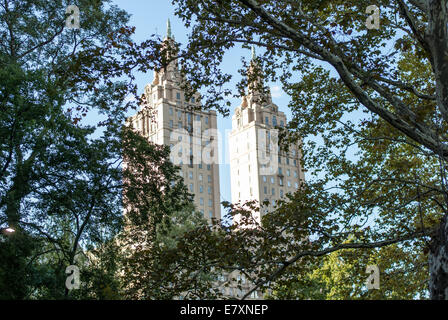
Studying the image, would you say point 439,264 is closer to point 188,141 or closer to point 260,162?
point 188,141

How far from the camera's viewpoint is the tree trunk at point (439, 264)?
9.16m

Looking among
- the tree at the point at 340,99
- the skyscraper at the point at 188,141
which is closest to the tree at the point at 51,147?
the tree at the point at 340,99

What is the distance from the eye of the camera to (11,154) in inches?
636

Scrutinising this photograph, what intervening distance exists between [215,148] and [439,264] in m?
95.5

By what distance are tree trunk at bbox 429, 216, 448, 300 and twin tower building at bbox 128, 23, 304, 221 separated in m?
72.4

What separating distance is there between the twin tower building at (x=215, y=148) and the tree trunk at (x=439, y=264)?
72.4 m

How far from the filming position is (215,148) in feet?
343

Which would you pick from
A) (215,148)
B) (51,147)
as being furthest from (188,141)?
(51,147)

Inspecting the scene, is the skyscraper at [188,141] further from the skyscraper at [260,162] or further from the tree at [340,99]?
the tree at [340,99]

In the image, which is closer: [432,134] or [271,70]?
[432,134]

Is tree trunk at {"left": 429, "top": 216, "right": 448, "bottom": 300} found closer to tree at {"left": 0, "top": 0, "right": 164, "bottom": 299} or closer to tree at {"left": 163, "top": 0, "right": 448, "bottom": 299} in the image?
tree at {"left": 163, "top": 0, "right": 448, "bottom": 299}
